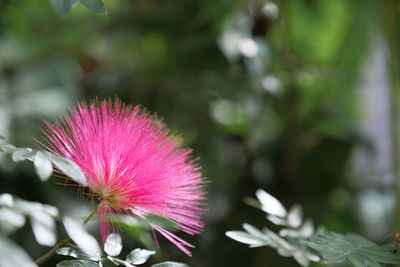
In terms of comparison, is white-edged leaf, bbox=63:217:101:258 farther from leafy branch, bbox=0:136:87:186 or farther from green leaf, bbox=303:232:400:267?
green leaf, bbox=303:232:400:267

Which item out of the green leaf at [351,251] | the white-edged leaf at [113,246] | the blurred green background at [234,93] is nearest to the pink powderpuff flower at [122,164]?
the white-edged leaf at [113,246]

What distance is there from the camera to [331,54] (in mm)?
1444

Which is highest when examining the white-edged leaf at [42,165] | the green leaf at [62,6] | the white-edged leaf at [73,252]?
the green leaf at [62,6]

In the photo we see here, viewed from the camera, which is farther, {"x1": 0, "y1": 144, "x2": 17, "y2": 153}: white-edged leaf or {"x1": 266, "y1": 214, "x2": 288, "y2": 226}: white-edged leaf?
{"x1": 266, "y1": 214, "x2": 288, "y2": 226}: white-edged leaf

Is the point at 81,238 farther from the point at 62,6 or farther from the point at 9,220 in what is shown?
the point at 62,6

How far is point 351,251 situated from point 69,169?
0.97 feet

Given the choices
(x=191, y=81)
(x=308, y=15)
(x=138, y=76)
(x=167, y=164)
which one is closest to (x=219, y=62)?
(x=191, y=81)

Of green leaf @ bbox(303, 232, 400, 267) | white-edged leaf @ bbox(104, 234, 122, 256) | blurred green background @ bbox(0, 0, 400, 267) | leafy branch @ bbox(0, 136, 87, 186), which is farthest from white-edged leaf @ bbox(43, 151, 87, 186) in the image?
blurred green background @ bbox(0, 0, 400, 267)

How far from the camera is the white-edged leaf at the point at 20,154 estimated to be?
0.37 metres

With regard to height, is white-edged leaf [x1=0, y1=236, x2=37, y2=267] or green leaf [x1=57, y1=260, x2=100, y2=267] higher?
green leaf [x1=57, y1=260, x2=100, y2=267]

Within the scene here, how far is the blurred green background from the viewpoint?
1.18 meters

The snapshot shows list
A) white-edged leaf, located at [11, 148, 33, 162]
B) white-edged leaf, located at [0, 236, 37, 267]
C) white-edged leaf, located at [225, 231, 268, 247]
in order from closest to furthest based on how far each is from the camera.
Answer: white-edged leaf, located at [0, 236, 37, 267], white-edged leaf, located at [11, 148, 33, 162], white-edged leaf, located at [225, 231, 268, 247]

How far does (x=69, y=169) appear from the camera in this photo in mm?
366

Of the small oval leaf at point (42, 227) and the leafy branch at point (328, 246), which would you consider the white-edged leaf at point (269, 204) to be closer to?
the leafy branch at point (328, 246)
